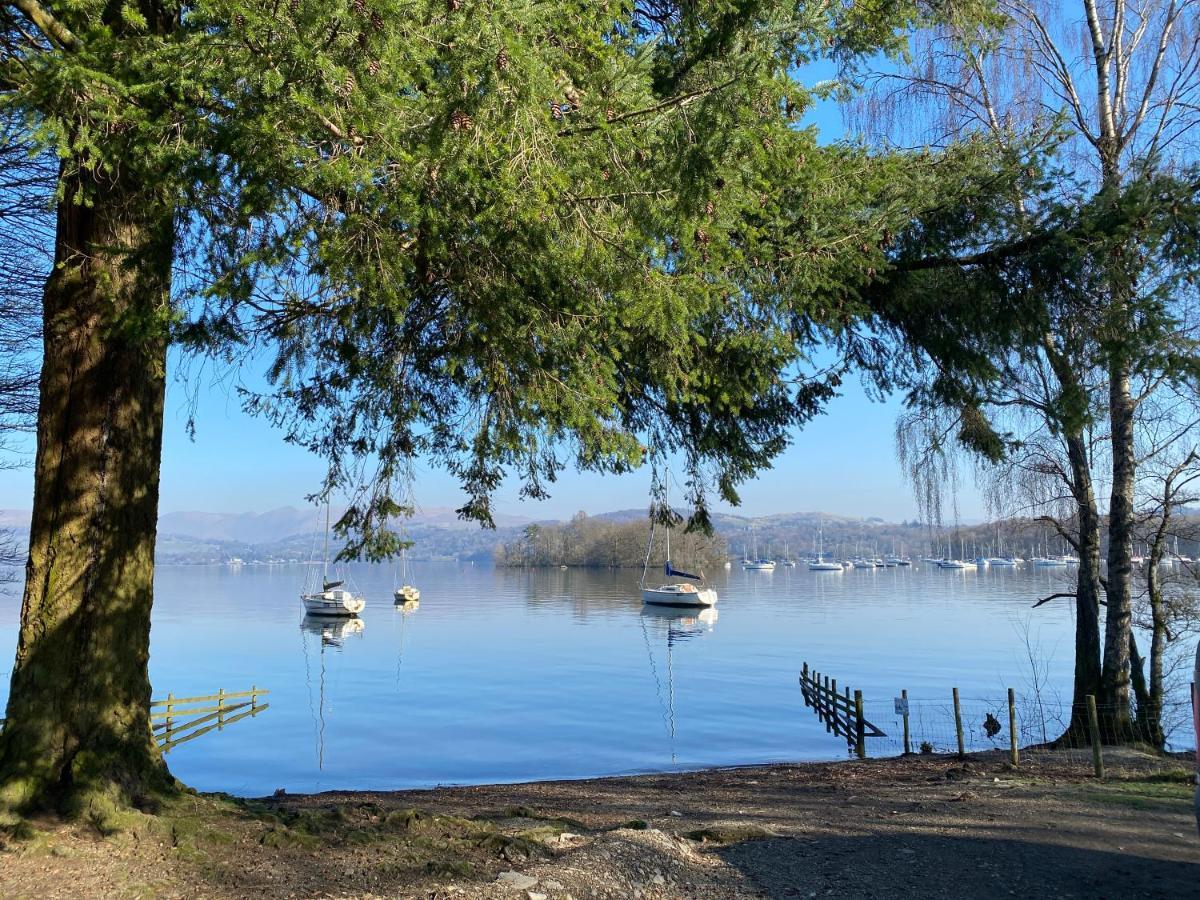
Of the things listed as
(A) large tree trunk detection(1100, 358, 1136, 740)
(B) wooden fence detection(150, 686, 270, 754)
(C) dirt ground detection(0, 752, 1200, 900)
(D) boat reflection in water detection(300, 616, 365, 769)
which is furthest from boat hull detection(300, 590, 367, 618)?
(C) dirt ground detection(0, 752, 1200, 900)

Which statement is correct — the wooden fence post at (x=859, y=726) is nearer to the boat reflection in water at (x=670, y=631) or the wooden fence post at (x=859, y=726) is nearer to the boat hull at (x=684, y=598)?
the boat reflection in water at (x=670, y=631)

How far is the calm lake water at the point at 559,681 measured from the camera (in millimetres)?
20922

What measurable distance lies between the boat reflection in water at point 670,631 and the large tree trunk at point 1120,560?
375 inches

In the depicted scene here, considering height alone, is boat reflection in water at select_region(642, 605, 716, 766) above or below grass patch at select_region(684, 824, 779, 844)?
below

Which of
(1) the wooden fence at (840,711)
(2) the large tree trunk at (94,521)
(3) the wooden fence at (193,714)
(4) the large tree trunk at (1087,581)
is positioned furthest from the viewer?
(1) the wooden fence at (840,711)

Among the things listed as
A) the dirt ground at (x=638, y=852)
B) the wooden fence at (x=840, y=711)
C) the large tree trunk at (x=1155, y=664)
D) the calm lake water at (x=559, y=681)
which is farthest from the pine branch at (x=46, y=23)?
the wooden fence at (x=840, y=711)

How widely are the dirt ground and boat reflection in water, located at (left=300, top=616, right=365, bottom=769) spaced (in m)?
16.2

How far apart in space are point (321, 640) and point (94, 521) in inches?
2036

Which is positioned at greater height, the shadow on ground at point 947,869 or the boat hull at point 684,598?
the shadow on ground at point 947,869

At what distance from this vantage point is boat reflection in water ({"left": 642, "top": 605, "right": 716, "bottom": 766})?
27.0 meters

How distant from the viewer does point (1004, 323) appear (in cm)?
856

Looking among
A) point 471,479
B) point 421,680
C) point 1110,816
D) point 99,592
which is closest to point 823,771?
point 1110,816

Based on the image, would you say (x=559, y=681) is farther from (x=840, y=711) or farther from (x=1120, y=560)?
(x=1120, y=560)

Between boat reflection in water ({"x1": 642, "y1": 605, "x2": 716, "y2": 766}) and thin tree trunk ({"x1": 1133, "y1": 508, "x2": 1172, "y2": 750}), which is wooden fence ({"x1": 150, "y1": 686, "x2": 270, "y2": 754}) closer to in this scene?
boat reflection in water ({"x1": 642, "y1": 605, "x2": 716, "y2": 766})
